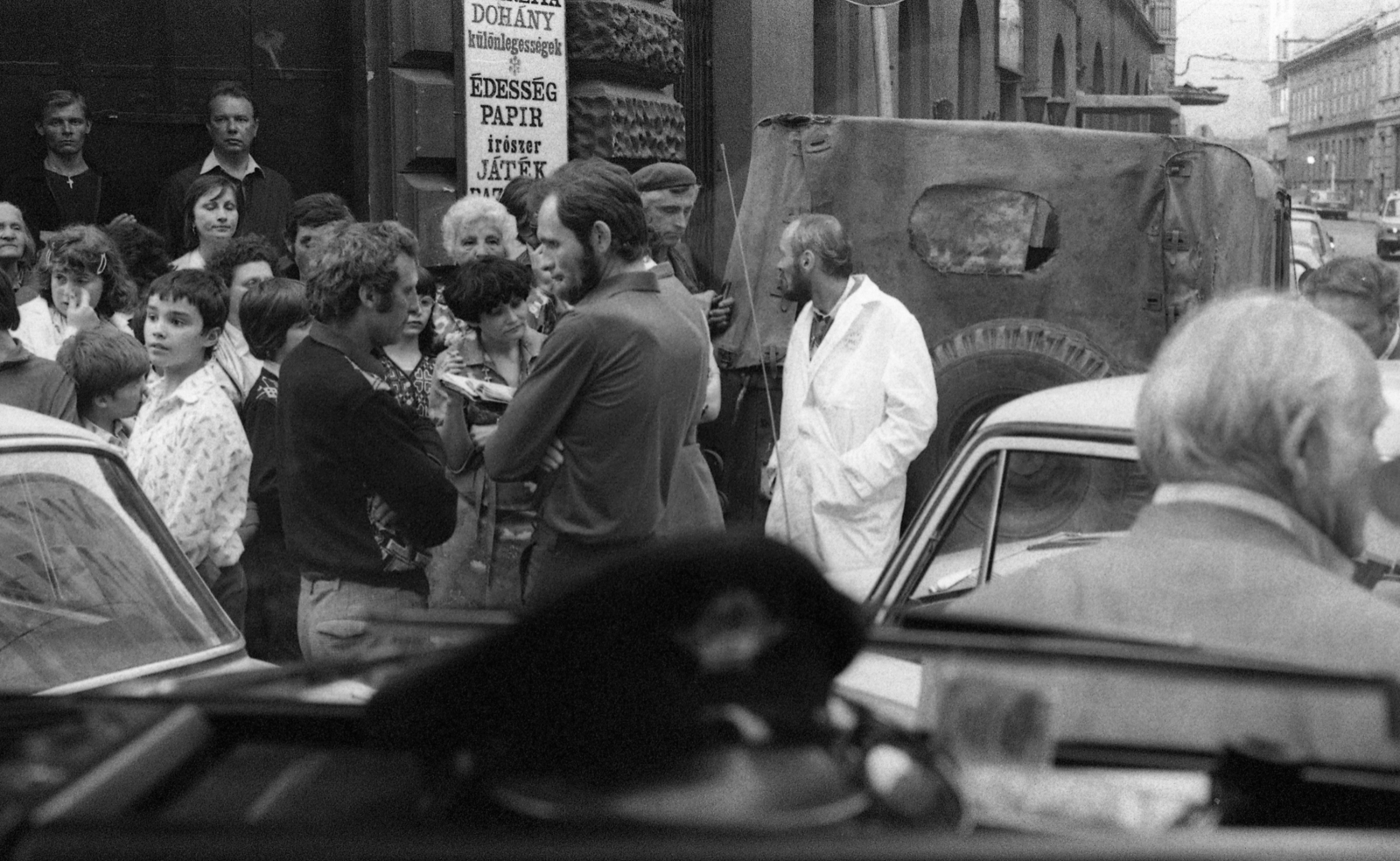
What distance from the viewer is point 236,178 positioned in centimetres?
893

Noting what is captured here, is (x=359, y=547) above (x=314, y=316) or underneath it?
underneath

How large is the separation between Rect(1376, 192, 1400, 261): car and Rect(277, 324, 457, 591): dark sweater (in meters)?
40.9

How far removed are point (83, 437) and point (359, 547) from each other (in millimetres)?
886

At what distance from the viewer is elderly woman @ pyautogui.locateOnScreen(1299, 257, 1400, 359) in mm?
6723

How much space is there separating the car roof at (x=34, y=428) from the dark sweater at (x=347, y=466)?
674 mm

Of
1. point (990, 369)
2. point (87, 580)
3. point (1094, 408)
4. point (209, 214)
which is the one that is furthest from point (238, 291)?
point (1094, 408)

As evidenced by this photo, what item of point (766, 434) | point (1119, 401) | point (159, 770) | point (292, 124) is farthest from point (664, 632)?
point (292, 124)

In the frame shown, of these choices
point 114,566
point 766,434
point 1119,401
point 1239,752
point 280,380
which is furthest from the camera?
point 766,434

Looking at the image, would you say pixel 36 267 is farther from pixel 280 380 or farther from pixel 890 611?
pixel 890 611

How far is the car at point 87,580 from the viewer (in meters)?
3.82

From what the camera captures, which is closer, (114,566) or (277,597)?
(114,566)

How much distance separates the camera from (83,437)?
4055mm

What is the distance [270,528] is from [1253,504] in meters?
3.96

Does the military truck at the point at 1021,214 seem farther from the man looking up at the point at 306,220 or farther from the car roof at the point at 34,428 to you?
the car roof at the point at 34,428
